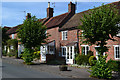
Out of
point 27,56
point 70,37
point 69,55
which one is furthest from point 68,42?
point 27,56

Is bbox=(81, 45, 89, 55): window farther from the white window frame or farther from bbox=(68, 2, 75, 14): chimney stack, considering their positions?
bbox=(68, 2, 75, 14): chimney stack

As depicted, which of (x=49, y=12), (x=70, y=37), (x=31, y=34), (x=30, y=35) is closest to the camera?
(x=31, y=34)

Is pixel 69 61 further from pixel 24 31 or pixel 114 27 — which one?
pixel 114 27

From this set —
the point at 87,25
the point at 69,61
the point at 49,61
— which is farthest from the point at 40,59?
the point at 87,25

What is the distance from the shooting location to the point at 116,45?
20.8 meters

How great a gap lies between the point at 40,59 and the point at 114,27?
19297 millimetres

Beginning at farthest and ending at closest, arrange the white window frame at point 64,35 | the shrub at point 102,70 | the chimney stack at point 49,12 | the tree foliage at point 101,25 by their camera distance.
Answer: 1. the chimney stack at point 49,12
2. the white window frame at point 64,35
3. the tree foliage at point 101,25
4. the shrub at point 102,70

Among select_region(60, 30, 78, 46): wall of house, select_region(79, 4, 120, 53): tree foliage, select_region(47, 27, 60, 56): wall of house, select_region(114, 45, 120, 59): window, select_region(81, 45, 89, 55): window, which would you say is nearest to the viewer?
select_region(79, 4, 120, 53): tree foliage

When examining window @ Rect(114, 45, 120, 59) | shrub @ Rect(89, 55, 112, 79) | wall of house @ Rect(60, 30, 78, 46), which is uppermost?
wall of house @ Rect(60, 30, 78, 46)

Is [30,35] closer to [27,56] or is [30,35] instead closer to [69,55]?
[27,56]

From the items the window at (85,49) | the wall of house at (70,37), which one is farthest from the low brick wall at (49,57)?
the window at (85,49)

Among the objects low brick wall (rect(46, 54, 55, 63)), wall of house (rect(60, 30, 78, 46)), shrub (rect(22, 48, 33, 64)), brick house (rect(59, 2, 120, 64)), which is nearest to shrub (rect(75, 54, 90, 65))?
brick house (rect(59, 2, 120, 64))

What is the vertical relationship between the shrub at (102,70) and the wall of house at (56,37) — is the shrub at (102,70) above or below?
below

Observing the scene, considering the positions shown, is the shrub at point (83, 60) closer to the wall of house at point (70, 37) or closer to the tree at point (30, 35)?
the wall of house at point (70, 37)
